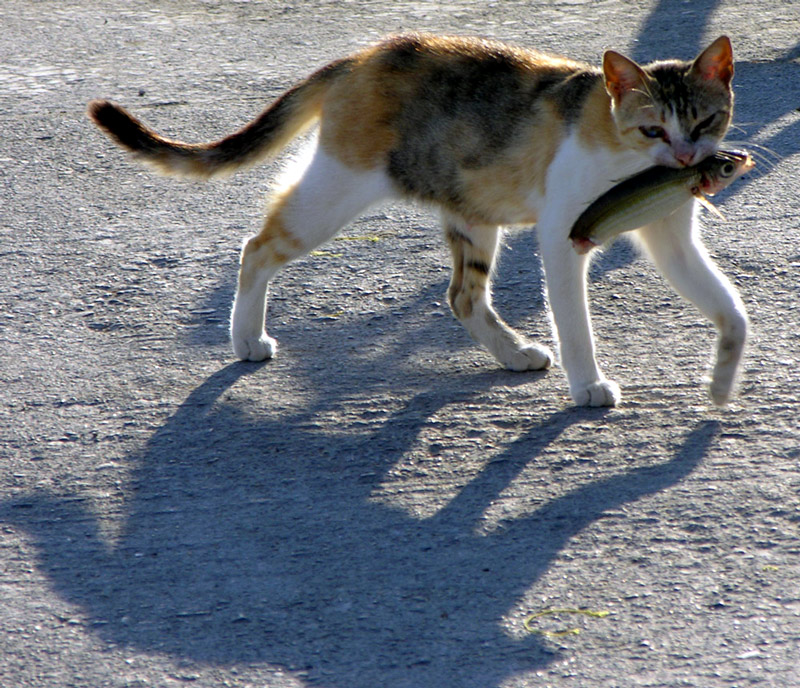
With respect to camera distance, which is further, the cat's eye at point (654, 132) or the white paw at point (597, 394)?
the white paw at point (597, 394)

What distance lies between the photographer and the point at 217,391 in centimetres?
406

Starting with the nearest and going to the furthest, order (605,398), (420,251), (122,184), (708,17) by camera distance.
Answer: (605,398) < (420,251) < (122,184) < (708,17)

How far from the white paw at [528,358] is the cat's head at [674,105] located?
0.95 metres

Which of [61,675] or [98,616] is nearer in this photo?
[61,675]

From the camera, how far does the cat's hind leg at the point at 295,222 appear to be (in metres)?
4.07

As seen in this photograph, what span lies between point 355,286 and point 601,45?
13.1ft

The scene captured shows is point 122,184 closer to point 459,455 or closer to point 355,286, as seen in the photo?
point 355,286

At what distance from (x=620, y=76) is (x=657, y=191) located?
412mm

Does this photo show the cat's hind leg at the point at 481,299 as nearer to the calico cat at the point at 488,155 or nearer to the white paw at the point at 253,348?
the calico cat at the point at 488,155

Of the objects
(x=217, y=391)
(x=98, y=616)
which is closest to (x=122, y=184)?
(x=217, y=391)

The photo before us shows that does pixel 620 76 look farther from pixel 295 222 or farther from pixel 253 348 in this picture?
pixel 253 348

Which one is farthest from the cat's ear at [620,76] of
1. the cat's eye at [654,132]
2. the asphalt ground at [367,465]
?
the asphalt ground at [367,465]

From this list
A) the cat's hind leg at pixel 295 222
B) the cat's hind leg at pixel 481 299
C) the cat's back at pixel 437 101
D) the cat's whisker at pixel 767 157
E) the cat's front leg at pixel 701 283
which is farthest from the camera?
the cat's whisker at pixel 767 157

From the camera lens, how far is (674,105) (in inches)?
136
